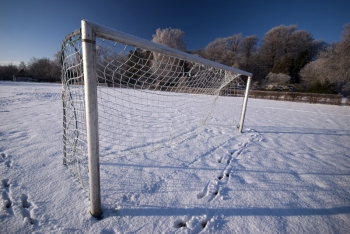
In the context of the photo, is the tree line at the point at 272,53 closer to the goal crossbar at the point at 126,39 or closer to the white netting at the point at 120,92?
the white netting at the point at 120,92

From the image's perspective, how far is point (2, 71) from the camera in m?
34.4

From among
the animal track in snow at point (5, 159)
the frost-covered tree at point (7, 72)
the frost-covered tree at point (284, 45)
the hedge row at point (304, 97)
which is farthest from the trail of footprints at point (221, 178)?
the frost-covered tree at point (7, 72)

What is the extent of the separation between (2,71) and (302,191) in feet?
184

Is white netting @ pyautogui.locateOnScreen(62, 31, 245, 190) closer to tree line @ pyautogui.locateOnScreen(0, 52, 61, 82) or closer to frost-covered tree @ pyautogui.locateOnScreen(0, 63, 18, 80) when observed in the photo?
tree line @ pyautogui.locateOnScreen(0, 52, 61, 82)

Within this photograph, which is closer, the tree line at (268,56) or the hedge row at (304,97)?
the hedge row at (304,97)

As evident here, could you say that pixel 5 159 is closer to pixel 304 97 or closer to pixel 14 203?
pixel 14 203

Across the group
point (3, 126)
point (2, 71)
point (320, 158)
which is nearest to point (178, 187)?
point (320, 158)

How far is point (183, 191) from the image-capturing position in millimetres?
1659

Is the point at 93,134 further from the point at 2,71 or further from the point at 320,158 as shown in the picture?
the point at 2,71

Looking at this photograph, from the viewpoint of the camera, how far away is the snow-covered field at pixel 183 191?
1268 millimetres

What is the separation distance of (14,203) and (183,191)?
169 cm

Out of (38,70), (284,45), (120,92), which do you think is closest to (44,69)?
(38,70)

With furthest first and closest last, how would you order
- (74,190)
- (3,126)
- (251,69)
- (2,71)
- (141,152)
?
1. (2,71)
2. (251,69)
3. (3,126)
4. (141,152)
5. (74,190)

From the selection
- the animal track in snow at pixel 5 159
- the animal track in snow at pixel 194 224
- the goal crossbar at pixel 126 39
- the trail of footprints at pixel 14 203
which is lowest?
the animal track in snow at pixel 194 224
